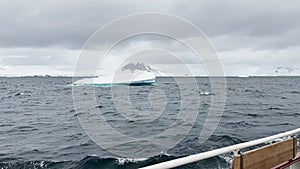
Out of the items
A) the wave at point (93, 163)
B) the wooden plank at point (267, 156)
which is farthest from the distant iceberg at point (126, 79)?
the wooden plank at point (267, 156)

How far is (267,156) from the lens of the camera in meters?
2.54

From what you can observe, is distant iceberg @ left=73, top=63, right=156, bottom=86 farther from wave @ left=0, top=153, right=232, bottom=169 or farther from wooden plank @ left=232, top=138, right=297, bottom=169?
wooden plank @ left=232, top=138, right=297, bottom=169

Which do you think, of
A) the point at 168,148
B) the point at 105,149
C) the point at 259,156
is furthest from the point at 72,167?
the point at 259,156

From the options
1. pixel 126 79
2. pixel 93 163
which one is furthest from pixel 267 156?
pixel 126 79

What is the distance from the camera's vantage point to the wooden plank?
2257 mm

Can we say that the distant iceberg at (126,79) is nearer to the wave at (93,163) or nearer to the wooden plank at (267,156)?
the wave at (93,163)

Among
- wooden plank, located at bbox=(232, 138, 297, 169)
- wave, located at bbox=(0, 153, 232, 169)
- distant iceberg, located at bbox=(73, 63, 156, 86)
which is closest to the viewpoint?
wooden plank, located at bbox=(232, 138, 297, 169)

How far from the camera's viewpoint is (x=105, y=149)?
955 cm

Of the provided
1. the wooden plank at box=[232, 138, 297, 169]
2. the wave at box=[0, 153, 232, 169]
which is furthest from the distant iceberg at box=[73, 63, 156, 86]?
the wooden plank at box=[232, 138, 297, 169]

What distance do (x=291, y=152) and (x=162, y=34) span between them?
22.2 ft

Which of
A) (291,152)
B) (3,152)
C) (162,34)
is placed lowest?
(3,152)

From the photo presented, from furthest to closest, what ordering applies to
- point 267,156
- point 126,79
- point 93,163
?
point 126,79, point 93,163, point 267,156

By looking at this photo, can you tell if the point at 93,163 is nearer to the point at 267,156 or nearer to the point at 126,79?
the point at 267,156

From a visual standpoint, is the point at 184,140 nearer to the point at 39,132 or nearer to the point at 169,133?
the point at 169,133
